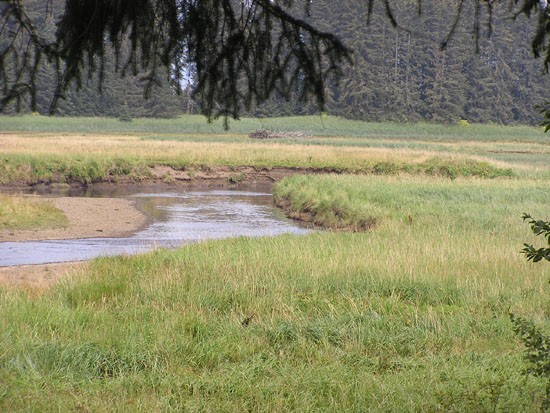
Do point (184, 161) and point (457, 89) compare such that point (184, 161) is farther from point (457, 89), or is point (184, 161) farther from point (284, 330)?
point (457, 89)

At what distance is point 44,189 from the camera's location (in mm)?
30250

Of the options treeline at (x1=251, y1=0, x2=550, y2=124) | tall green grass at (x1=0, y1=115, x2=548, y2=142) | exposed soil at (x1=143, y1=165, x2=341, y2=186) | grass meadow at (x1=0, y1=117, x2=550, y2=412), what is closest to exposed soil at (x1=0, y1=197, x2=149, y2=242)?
grass meadow at (x1=0, y1=117, x2=550, y2=412)

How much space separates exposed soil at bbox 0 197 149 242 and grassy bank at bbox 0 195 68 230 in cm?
39

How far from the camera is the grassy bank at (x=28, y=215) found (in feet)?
65.0

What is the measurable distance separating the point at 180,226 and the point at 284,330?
14.3m

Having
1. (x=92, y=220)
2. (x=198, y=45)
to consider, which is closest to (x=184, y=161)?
(x=92, y=220)

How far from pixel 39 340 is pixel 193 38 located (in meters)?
3.31

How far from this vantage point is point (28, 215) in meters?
20.7

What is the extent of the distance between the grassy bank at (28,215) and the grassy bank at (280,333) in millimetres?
9340

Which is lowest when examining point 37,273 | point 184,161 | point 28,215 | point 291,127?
point 28,215

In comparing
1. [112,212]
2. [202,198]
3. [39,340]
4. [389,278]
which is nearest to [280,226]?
[112,212]

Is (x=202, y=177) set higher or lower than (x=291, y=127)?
lower

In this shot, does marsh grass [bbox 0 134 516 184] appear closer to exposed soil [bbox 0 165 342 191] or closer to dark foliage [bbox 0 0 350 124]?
exposed soil [bbox 0 165 342 191]

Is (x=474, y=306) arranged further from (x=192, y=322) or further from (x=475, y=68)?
(x=475, y=68)
